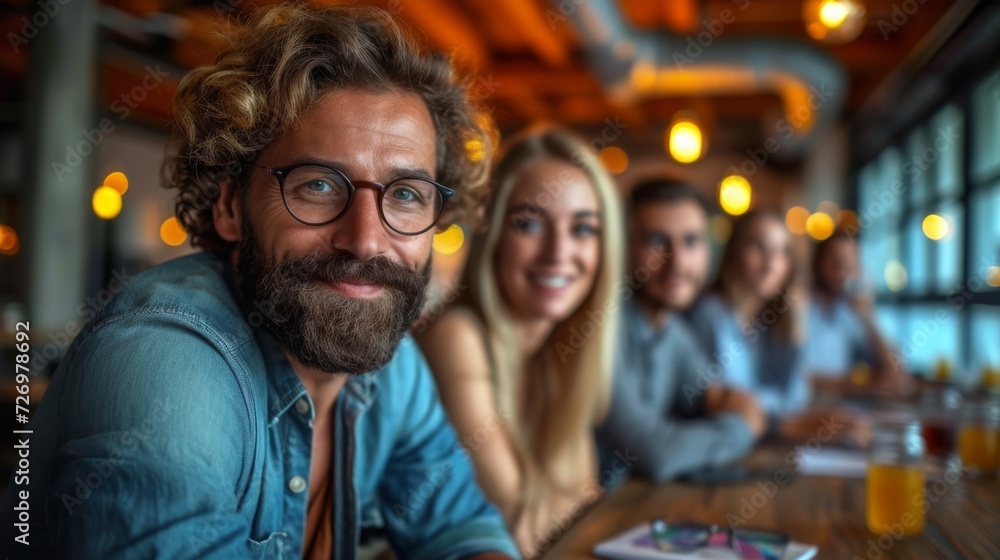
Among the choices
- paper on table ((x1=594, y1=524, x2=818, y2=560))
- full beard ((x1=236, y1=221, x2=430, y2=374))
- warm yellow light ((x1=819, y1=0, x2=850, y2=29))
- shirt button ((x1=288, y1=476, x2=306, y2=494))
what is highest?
warm yellow light ((x1=819, y1=0, x2=850, y2=29))

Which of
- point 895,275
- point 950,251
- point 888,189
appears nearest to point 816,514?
point 950,251

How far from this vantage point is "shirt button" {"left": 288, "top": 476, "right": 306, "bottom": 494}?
1166 millimetres

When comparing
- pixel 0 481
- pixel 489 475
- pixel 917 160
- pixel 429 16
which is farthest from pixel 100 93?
pixel 917 160

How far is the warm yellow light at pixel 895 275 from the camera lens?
6.96 m

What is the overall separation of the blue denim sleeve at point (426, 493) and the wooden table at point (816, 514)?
19cm

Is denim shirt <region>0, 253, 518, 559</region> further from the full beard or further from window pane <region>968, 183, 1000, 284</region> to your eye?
window pane <region>968, 183, 1000, 284</region>

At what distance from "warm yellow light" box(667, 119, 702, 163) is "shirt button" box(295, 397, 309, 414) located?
145 inches

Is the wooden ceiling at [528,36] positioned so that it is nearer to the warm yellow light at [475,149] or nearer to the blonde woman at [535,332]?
the blonde woman at [535,332]

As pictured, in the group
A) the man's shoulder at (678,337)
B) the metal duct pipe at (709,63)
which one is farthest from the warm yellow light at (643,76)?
the man's shoulder at (678,337)

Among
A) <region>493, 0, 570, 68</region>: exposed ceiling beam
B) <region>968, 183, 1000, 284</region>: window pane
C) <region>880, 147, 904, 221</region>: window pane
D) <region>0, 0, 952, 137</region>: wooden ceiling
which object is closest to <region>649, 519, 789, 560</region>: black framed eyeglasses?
<region>0, 0, 952, 137</region>: wooden ceiling

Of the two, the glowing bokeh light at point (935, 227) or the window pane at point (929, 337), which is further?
the glowing bokeh light at point (935, 227)

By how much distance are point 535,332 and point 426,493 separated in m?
0.69

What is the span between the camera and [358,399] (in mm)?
1321

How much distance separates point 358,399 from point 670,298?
1.55 m
